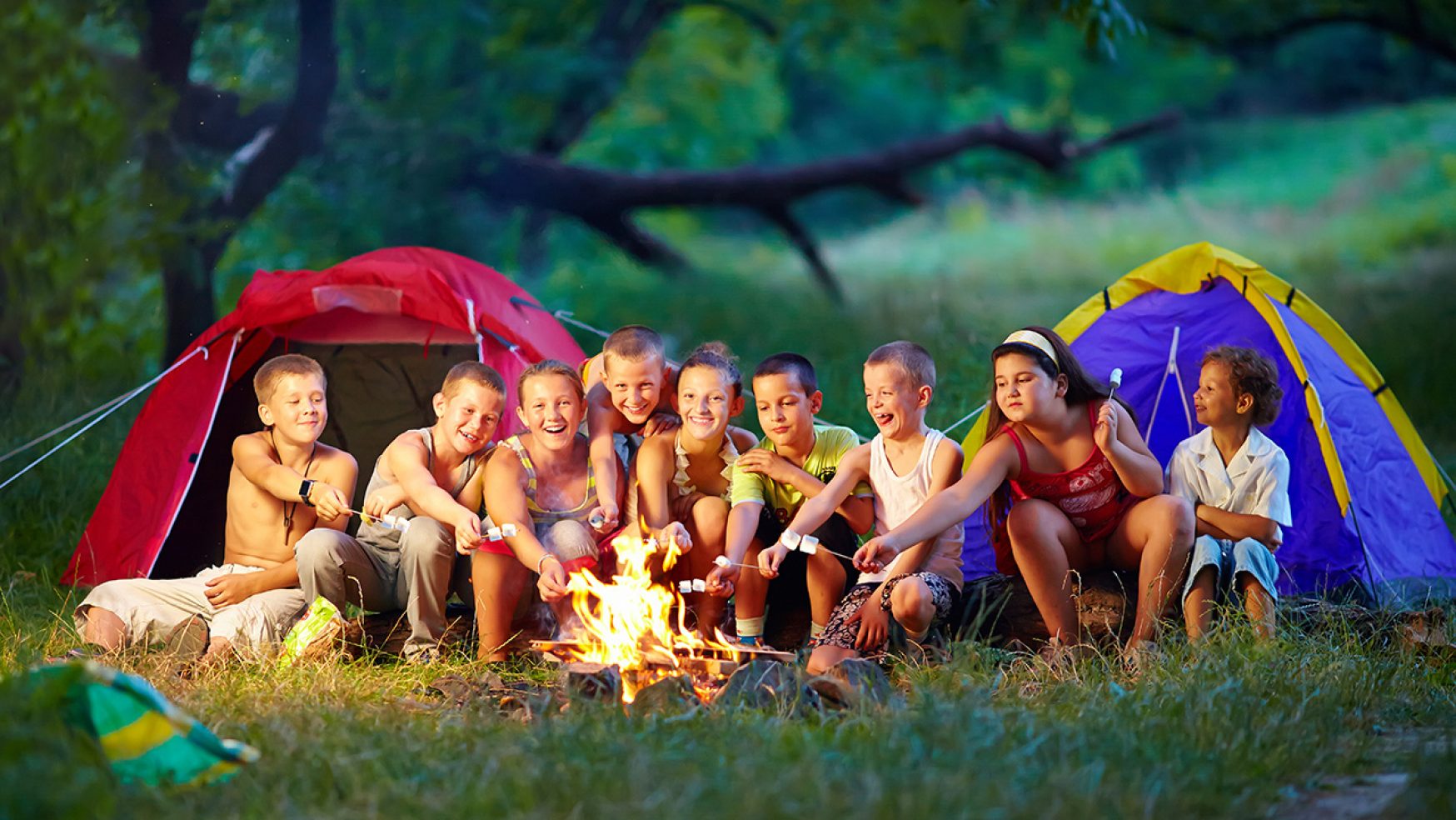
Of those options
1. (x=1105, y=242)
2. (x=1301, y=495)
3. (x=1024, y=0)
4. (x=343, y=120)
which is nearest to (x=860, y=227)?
(x=1105, y=242)

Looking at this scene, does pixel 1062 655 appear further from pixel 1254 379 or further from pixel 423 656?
pixel 423 656

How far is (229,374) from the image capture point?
5.10 m

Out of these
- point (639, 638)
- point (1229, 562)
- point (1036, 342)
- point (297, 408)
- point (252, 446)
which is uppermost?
point (1036, 342)

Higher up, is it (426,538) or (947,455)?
(947,455)

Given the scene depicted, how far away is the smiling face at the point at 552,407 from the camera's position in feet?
13.8

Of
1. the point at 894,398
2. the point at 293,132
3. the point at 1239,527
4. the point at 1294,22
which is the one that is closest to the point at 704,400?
the point at 894,398

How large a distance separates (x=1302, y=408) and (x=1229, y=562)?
1.14 m

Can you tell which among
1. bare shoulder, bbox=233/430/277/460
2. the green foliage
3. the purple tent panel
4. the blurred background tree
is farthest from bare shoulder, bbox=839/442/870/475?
the green foliage

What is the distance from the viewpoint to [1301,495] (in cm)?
489

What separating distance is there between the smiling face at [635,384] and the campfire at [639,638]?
0.45 m

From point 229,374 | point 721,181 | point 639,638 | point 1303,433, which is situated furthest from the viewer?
point 721,181

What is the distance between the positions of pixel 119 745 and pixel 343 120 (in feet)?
25.6

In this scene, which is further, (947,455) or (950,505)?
(947,455)

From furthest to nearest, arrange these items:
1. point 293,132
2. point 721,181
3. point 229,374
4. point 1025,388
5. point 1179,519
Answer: point 721,181
point 293,132
point 229,374
point 1025,388
point 1179,519
